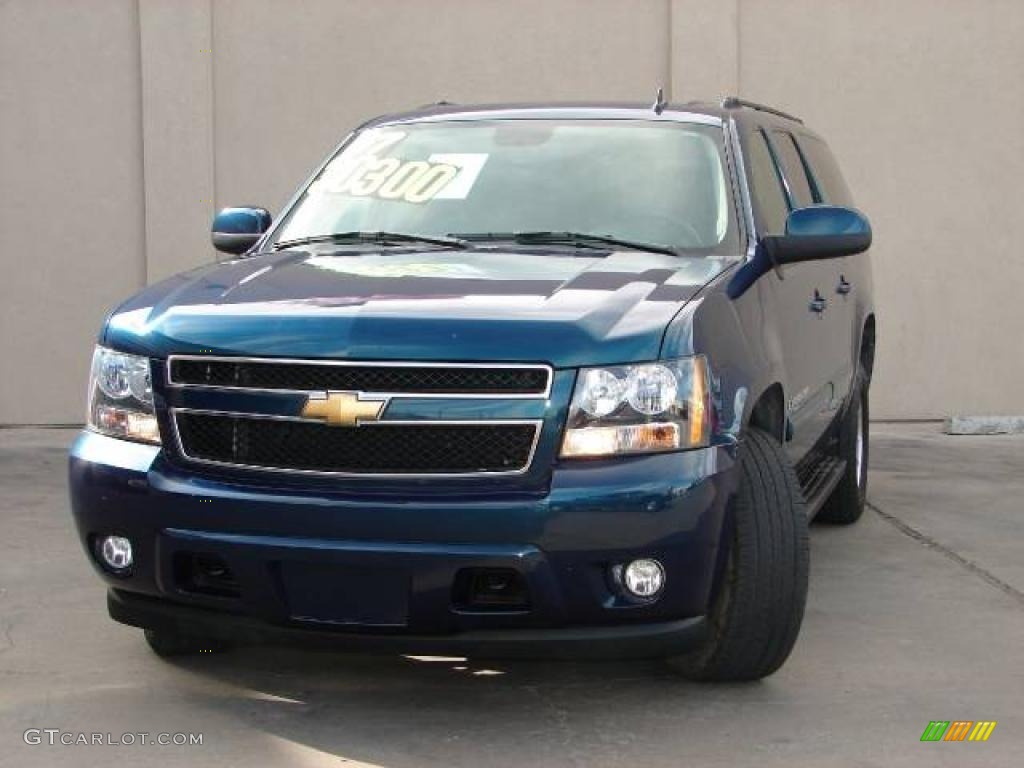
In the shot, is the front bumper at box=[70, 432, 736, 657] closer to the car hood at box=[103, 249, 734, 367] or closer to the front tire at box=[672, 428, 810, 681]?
the front tire at box=[672, 428, 810, 681]

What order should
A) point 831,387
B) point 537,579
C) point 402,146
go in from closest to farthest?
point 537,579, point 402,146, point 831,387

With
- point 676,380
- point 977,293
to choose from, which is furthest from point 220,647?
point 977,293

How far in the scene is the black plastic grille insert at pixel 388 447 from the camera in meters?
4.21

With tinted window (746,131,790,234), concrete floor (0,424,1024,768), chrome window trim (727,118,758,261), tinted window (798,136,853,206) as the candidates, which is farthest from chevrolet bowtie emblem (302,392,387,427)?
tinted window (798,136,853,206)

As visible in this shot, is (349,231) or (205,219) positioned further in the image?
(205,219)

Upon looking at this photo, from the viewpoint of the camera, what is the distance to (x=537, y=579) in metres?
4.16

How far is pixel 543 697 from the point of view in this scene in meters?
4.79

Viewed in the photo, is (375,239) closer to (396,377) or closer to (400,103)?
(396,377)

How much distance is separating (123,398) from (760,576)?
179cm

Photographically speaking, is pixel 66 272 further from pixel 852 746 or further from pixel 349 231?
pixel 852 746

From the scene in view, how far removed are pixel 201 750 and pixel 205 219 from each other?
710 centimetres

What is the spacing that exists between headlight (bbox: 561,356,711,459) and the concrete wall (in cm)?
699

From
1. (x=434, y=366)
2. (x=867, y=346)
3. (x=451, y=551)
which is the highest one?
(x=434, y=366)

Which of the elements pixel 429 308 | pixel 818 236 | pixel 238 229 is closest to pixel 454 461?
pixel 429 308
